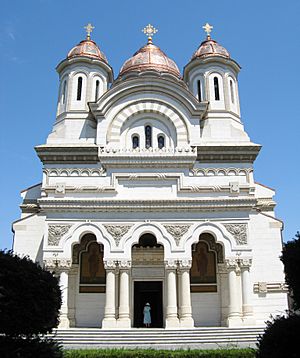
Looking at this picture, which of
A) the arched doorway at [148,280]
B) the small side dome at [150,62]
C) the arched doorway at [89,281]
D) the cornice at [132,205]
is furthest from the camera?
the small side dome at [150,62]

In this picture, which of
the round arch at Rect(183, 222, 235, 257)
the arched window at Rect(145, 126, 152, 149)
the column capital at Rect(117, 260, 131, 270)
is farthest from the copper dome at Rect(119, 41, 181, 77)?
the column capital at Rect(117, 260, 131, 270)

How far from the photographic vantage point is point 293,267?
338 inches

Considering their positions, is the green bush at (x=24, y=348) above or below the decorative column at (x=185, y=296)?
below

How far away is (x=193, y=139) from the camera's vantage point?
2502cm

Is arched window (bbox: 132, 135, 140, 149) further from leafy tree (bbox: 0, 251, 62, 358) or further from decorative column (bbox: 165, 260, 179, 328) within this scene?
leafy tree (bbox: 0, 251, 62, 358)

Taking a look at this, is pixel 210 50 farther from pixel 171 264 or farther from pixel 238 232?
pixel 171 264

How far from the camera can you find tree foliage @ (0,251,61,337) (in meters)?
9.23

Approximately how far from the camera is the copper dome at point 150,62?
1197 inches


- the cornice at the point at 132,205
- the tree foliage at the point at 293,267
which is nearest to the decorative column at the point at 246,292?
the cornice at the point at 132,205

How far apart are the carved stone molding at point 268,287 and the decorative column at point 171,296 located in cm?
456

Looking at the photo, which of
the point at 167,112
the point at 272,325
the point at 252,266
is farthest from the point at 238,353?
the point at 167,112

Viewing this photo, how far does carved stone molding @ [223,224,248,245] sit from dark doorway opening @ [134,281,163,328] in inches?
185

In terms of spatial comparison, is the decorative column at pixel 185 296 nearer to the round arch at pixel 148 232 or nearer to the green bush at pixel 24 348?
the round arch at pixel 148 232

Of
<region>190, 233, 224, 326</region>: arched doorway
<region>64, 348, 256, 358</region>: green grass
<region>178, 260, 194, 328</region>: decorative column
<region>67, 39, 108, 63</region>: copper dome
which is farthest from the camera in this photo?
<region>67, 39, 108, 63</region>: copper dome
